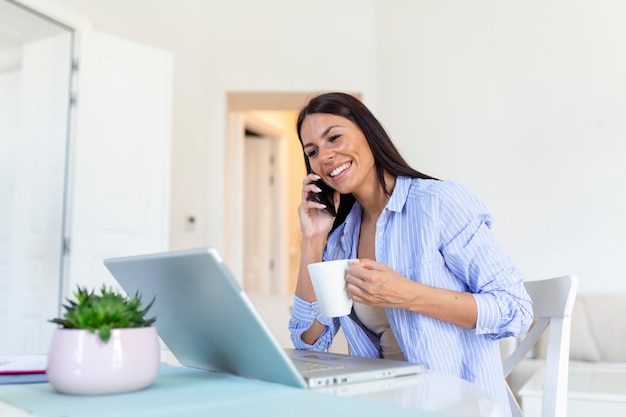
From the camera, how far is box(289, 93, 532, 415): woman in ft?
3.55

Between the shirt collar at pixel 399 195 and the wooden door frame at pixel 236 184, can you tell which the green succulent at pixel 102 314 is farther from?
the wooden door frame at pixel 236 184

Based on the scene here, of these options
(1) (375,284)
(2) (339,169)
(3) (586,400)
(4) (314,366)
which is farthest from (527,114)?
(4) (314,366)

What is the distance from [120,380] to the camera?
0.69m

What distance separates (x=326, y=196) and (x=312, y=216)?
87 mm

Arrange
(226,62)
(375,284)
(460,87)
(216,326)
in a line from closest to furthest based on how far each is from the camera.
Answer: (216,326)
(375,284)
(460,87)
(226,62)

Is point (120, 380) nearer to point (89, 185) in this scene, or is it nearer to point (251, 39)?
point (89, 185)

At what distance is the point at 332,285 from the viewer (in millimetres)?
994

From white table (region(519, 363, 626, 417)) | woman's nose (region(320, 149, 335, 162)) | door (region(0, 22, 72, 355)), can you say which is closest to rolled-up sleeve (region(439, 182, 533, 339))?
woman's nose (region(320, 149, 335, 162))

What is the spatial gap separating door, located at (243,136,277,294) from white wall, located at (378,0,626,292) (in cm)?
203

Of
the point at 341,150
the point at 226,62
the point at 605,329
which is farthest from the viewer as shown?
the point at 226,62

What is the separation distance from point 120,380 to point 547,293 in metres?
0.81

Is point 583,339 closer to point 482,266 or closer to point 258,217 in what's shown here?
point 482,266

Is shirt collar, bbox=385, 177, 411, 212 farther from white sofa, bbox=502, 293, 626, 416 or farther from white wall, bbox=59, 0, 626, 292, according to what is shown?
white wall, bbox=59, 0, 626, 292

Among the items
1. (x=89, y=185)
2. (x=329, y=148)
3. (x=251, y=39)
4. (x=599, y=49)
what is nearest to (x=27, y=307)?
(x=89, y=185)
